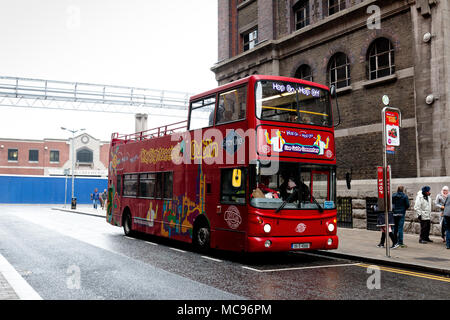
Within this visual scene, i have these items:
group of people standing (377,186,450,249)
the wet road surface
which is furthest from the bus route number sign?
the wet road surface

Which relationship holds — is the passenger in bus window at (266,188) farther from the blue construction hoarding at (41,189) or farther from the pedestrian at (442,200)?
the blue construction hoarding at (41,189)

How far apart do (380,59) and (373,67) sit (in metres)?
0.45

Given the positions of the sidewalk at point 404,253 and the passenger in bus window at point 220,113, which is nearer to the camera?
the sidewalk at point 404,253

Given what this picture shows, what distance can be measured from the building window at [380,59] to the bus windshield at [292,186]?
8.44 meters

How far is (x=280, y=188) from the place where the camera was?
970 cm

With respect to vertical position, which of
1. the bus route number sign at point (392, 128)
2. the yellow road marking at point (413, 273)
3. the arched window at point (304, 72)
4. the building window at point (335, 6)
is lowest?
the yellow road marking at point (413, 273)

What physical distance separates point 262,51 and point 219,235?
15.5 metres

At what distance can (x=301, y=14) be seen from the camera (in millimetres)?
22234

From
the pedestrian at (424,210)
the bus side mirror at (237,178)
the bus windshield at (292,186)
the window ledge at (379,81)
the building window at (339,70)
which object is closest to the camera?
the bus windshield at (292,186)

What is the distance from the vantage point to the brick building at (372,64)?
48.6 ft

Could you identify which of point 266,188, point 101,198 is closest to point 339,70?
point 266,188

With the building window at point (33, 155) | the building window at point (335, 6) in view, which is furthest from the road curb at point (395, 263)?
the building window at point (33, 155)

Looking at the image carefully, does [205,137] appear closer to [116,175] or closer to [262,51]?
[116,175]
